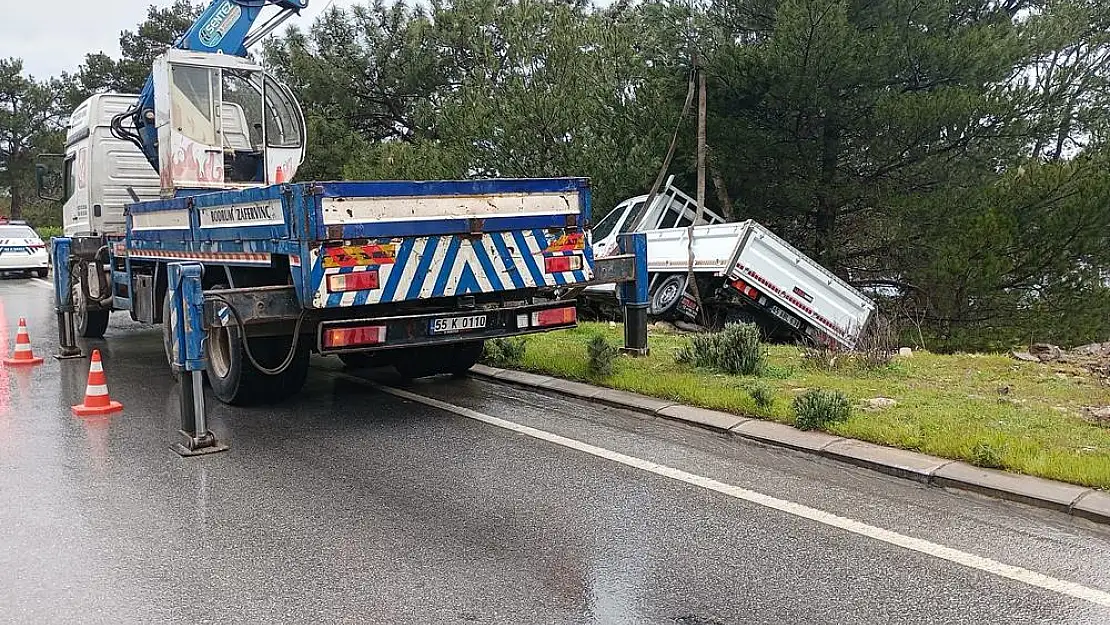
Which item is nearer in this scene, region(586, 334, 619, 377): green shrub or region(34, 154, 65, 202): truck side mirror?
region(586, 334, 619, 377): green shrub

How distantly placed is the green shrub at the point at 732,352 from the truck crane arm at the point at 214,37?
704cm

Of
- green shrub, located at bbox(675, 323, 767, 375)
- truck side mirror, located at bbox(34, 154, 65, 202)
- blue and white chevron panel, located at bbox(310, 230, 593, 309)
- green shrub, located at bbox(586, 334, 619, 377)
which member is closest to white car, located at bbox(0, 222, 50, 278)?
A: truck side mirror, located at bbox(34, 154, 65, 202)

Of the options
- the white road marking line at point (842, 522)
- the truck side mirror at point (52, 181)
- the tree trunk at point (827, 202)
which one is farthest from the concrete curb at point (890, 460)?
the tree trunk at point (827, 202)

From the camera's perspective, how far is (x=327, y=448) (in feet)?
22.6

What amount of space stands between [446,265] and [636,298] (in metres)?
2.61

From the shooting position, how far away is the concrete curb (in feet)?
16.8

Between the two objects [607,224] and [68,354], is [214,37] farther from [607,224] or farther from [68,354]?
[607,224]

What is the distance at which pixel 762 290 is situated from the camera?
14.0m

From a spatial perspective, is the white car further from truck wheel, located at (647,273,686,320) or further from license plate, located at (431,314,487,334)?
license plate, located at (431,314,487,334)

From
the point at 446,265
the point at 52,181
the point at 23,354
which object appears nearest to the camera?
the point at 446,265

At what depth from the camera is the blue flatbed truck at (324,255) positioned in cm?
698

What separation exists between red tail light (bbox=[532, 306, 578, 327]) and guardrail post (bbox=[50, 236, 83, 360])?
6544mm

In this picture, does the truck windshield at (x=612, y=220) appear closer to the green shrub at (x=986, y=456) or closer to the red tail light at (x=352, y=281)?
the red tail light at (x=352, y=281)

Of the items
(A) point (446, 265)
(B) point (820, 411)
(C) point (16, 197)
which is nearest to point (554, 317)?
(A) point (446, 265)
